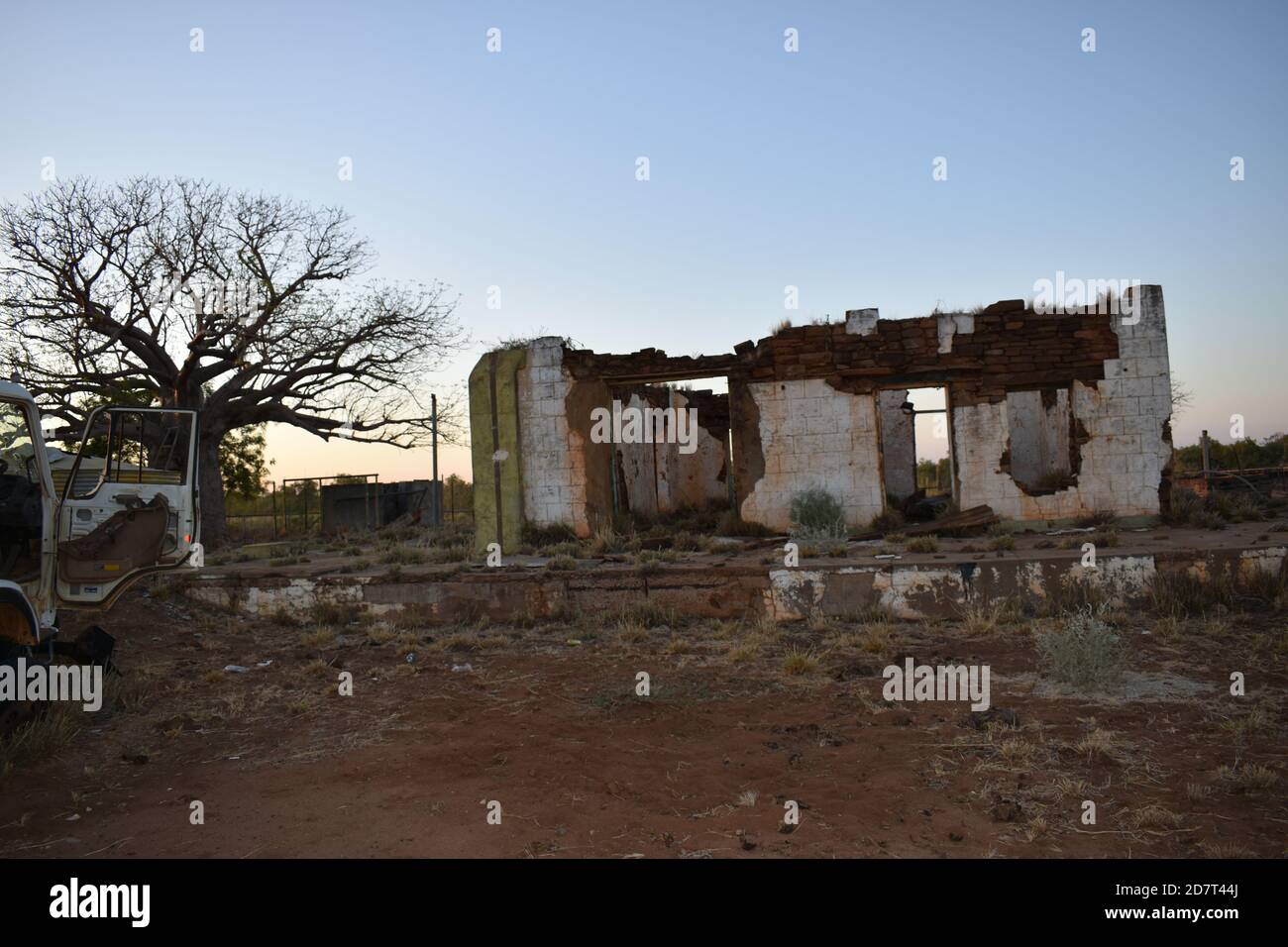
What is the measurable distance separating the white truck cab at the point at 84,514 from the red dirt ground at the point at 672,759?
3.27 feet

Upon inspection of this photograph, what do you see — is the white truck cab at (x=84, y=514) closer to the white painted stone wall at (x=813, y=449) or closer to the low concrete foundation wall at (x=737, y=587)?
the low concrete foundation wall at (x=737, y=587)

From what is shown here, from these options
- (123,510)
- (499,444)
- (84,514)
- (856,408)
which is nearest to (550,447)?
(499,444)

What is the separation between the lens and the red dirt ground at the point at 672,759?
4043mm

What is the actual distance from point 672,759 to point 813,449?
29.9 feet

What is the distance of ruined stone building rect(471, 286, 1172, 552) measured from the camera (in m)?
13.1

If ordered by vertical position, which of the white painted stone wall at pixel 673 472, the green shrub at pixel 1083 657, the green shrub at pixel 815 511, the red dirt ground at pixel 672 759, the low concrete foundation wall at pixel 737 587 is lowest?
the red dirt ground at pixel 672 759

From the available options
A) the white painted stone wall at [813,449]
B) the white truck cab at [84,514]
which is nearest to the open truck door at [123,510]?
the white truck cab at [84,514]

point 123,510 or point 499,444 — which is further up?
point 499,444

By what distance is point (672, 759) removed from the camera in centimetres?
527

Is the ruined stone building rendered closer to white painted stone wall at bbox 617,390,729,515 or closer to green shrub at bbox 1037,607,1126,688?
white painted stone wall at bbox 617,390,729,515

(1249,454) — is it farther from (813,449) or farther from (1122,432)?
(813,449)

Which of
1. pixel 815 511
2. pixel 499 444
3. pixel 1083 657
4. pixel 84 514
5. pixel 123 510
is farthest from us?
pixel 499 444
